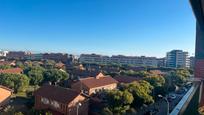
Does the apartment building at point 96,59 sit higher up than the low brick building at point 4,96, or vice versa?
the apartment building at point 96,59

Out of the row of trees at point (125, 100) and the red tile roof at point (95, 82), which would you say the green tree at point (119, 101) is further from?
the red tile roof at point (95, 82)

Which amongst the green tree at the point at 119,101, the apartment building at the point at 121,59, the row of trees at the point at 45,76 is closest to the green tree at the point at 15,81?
the row of trees at the point at 45,76

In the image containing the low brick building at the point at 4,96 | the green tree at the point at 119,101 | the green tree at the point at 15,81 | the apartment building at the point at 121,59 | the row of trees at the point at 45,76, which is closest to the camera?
the green tree at the point at 119,101

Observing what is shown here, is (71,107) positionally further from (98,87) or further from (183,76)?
(183,76)

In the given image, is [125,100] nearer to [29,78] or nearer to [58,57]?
[29,78]

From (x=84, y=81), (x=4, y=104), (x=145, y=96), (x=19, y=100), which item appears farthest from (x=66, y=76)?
(x=145, y=96)

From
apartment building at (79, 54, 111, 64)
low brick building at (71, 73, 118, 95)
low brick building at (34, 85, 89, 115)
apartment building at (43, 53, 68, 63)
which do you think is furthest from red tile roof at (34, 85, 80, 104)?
apartment building at (79, 54, 111, 64)

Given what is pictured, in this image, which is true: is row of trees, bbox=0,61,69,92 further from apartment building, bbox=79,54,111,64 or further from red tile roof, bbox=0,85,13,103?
apartment building, bbox=79,54,111,64
